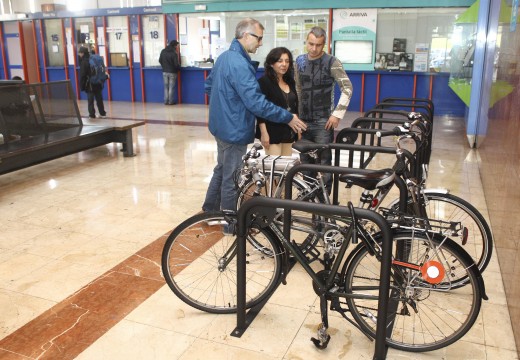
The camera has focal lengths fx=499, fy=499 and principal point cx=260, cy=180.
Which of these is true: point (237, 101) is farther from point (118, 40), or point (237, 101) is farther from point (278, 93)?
point (118, 40)

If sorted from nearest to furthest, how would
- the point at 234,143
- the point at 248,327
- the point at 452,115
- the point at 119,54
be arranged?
the point at 248,327 < the point at 234,143 < the point at 452,115 < the point at 119,54

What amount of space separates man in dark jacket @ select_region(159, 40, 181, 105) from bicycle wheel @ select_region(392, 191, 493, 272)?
1033cm

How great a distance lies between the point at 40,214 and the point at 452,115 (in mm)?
9115

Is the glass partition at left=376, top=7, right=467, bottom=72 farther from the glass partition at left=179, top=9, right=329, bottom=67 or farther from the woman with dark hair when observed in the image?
the woman with dark hair

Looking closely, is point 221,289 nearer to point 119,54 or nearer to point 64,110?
point 64,110

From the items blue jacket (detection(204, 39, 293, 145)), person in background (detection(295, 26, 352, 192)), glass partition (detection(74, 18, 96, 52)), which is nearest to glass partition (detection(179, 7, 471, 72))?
glass partition (detection(74, 18, 96, 52))

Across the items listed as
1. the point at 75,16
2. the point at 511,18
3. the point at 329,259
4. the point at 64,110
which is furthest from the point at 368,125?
the point at 75,16

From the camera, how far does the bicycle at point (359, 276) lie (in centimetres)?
231

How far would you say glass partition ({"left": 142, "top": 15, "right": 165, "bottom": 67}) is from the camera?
43.8 ft

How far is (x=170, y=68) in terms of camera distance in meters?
12.7

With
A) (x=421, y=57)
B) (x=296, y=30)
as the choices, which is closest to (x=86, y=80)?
(x=296, y=30)

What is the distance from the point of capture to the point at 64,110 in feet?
22.4

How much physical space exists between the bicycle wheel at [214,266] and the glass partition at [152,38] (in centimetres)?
1097

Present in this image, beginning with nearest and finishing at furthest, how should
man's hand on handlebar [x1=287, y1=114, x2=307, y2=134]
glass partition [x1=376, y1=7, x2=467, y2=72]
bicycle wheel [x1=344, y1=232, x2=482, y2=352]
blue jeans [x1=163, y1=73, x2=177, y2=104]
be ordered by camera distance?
bicycle wheel [x1=344, y1=232, x2=482, y2=352] < man's hand on handlebar [x1=287, y1=114, x2=307, y2=134] < glass partition [x1=376, y1=7, x2=467, y2=72] < blue jeans [x1=163, y1=73, x2=177, y2=104]
